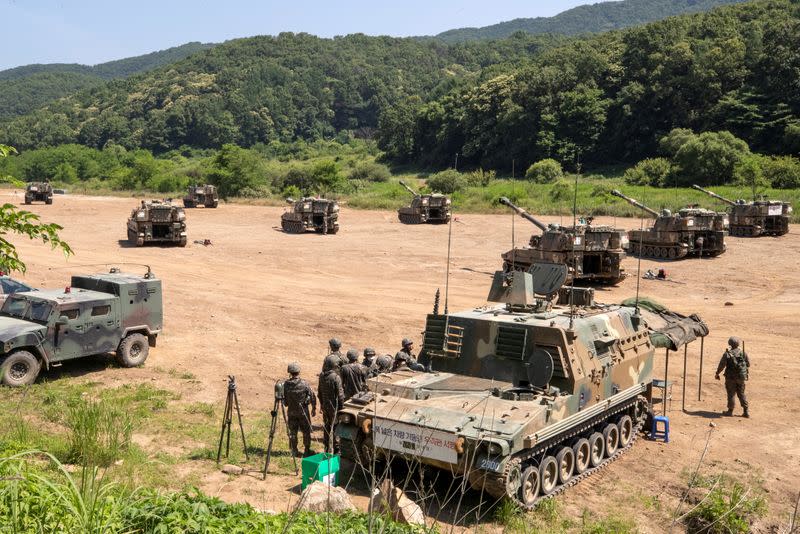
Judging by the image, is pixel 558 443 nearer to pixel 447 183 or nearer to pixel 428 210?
pixel 428 210

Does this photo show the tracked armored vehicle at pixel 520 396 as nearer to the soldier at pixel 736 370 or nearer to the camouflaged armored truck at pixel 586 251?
the soldier at pixel 736 370

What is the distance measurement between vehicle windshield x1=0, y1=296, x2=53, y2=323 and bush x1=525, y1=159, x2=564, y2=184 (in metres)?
54.7

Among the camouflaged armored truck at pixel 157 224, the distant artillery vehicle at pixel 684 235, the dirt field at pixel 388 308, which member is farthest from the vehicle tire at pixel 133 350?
the distant artillery vehicle at pixel 684 235

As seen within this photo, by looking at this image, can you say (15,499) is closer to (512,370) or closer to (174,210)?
(512,370)

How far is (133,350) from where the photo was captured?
1538 centimetres

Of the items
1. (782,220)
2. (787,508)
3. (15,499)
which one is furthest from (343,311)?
(782,220)

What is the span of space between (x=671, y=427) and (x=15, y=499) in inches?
441

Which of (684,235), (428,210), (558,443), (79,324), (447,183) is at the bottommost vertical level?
(558,443)

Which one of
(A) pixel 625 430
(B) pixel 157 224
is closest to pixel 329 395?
(A) pixel 625 430

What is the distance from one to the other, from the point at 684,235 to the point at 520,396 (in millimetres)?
25112

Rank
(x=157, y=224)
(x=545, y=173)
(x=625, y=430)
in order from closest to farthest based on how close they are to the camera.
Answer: (x=625, y=430)
(x=157, y=224)
(x=545, y=173)

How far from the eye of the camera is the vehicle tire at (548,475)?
9.37 meters

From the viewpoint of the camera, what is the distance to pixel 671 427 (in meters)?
13.0

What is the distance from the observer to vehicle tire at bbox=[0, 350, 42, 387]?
→ 1298 cm
